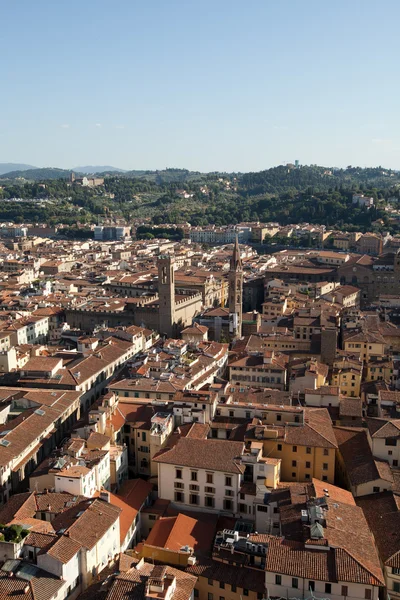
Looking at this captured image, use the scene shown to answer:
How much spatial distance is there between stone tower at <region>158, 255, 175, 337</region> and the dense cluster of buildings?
13cm

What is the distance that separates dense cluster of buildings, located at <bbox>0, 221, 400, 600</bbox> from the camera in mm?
16250

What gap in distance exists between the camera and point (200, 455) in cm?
2180

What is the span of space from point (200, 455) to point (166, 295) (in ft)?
79.9

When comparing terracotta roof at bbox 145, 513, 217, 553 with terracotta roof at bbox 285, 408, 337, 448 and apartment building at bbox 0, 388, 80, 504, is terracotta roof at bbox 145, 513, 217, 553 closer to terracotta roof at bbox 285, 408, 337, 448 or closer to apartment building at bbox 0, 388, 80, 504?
terracotta roof at bbox 285, 408, 337, 448

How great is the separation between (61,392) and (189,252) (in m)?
58.6

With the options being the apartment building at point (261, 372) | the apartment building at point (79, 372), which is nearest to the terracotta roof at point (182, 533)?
the apartment building at point (79, 372)

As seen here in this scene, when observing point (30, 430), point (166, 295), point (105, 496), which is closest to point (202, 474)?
point (105, 496)

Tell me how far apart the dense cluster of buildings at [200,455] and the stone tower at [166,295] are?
13cm

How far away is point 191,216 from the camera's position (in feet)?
456

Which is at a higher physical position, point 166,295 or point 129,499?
point 166,295

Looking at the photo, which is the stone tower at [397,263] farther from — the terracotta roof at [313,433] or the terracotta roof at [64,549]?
the terracotta roof at [64,549]

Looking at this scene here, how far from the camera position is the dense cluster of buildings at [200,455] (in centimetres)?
1625

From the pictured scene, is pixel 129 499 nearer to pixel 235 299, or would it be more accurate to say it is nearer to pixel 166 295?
pixel 166 295

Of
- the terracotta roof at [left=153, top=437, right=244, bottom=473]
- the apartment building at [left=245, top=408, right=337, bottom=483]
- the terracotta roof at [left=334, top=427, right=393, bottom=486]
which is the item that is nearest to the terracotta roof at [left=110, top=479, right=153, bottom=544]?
the terracotta roof at [left=153, top=437, right=244, bottom=473]
